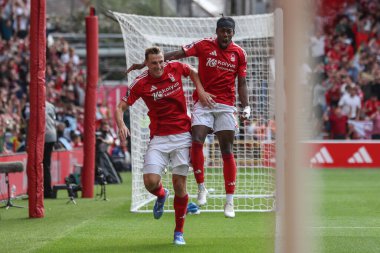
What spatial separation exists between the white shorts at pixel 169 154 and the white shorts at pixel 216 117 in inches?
55.9

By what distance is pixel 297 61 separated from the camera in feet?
8.72

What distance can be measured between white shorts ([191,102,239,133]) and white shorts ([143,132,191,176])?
142 centimetres

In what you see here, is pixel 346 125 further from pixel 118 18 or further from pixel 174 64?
pixel 174 64

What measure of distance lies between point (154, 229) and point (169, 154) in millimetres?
2295

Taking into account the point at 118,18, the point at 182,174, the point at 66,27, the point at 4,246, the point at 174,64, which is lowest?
the point at 4,246

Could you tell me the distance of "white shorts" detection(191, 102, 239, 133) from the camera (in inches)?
460

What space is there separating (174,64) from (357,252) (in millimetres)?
2680

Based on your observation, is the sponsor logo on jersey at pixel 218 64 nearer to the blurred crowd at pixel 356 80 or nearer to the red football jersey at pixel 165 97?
the red football jersey at pixel 165 97

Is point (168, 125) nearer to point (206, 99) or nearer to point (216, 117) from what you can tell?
point (206, 99)

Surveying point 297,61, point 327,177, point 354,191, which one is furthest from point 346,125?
point 297,61

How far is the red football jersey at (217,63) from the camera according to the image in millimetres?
11672

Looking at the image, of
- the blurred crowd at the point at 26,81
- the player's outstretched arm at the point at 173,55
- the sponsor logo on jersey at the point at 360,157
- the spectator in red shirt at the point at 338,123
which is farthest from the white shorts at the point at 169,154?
the spectator in red shirt at the point at 338,123

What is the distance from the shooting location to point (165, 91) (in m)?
10.2

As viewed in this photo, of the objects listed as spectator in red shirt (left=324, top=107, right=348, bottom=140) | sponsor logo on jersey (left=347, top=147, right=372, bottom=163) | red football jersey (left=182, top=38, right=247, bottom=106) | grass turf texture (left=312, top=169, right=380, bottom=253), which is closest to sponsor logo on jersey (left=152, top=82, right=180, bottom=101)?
red football jersey (left=182, top=38, right=247, bottom=106)
